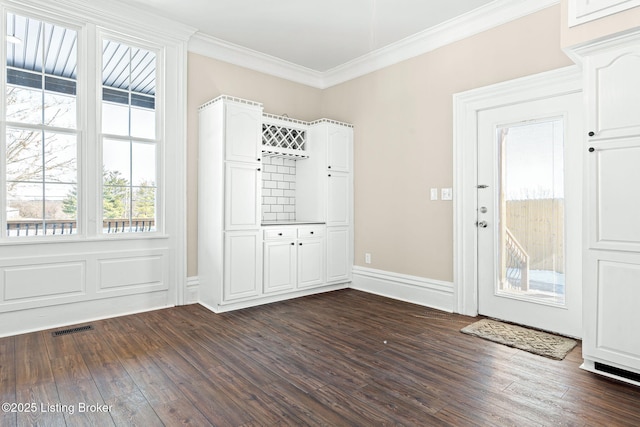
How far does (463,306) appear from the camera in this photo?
145 inches

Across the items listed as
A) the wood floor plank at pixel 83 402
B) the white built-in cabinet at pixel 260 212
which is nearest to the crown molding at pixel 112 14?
the white built-in cabinet at pixel 260 212

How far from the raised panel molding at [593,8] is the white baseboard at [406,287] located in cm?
248

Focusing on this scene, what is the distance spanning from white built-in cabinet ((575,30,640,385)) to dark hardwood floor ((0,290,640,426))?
259 millimetres

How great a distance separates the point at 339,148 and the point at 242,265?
1.99 metres

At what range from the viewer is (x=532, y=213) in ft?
10.8

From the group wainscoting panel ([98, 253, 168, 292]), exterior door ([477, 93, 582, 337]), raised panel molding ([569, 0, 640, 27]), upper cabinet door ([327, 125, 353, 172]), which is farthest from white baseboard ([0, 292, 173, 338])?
raised panel molding ([569, 0, 640, 27])

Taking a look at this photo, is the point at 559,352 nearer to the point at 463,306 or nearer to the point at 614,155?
the point at 463,306

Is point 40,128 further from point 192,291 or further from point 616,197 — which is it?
point 616,197

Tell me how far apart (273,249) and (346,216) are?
1.21 m

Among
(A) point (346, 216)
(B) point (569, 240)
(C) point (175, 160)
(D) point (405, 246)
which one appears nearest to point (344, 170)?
(A) point (346, 216)

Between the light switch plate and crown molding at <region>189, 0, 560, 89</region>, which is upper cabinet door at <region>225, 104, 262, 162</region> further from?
the light switch plate

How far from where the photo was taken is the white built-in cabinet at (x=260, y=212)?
3.80 m

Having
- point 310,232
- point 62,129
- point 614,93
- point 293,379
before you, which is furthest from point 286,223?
point 614,93

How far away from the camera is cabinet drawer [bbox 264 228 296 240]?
13.5 feet
